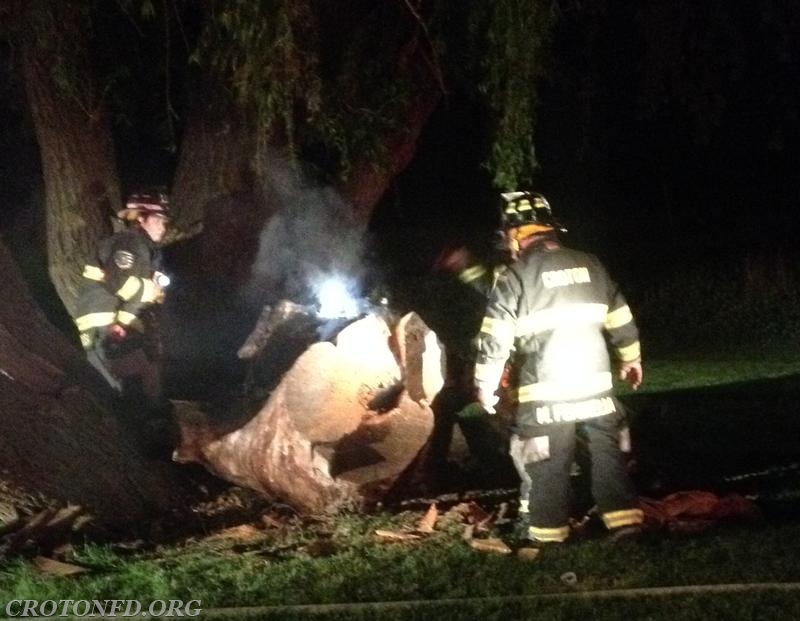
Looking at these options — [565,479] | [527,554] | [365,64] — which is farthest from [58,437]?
[365,64]

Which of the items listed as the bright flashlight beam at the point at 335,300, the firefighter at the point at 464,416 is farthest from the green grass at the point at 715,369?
the bright flashlight beam at the point at 335,300

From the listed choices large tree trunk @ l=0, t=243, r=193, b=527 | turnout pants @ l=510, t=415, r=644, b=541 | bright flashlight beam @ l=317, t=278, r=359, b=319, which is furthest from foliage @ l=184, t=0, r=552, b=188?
turnout pants @ l=510, t=415, r=644, b=541

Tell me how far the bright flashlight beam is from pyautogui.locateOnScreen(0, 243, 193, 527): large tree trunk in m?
1.53

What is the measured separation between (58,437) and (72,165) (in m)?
2.81

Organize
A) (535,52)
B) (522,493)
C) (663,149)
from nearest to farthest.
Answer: (522,493), (535,52), (663,149)

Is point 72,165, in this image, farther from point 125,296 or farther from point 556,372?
point 556,372

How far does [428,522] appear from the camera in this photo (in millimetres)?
6168

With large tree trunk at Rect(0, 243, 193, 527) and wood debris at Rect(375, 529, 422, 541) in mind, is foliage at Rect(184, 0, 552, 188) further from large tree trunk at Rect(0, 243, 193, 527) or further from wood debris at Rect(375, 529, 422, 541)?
wood debris at Rect(375, 529, 422, 541)

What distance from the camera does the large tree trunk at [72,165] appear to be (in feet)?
26.3

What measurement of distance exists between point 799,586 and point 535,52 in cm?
362

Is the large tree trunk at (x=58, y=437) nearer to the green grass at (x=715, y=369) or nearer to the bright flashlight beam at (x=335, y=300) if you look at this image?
the bright flashlight beam at (x=335, y=300)

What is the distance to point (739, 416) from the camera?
30.0ft

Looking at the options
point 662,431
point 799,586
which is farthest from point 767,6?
point 799,586

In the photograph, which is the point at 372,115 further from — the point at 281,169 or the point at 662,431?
the point at 662,431
